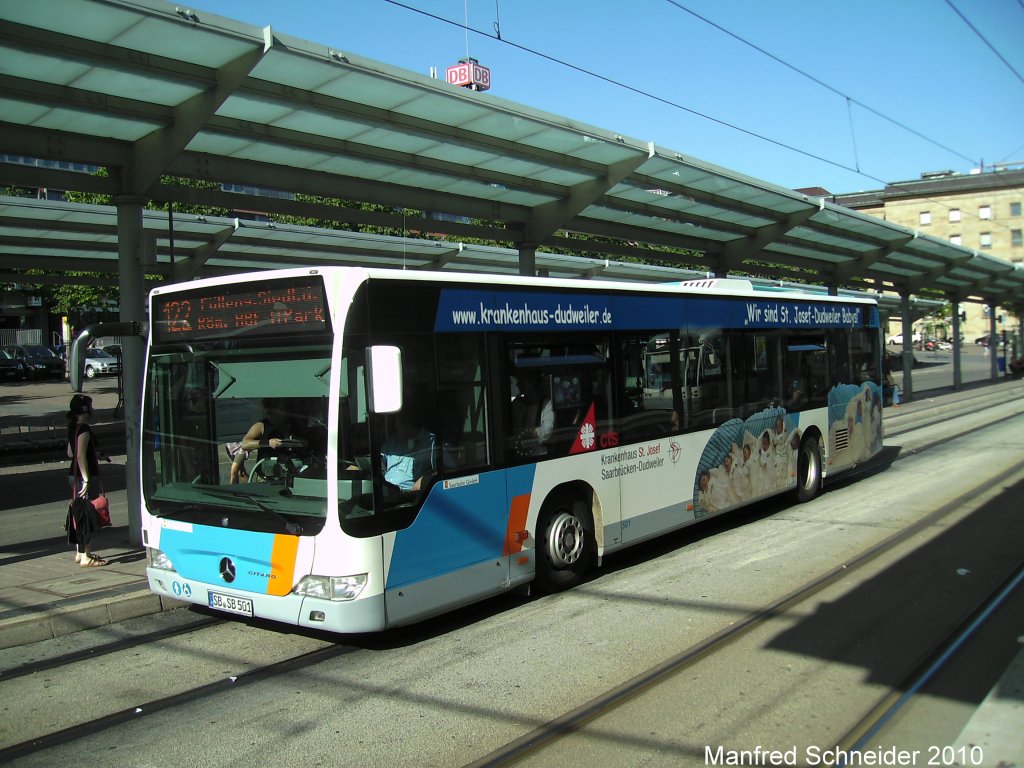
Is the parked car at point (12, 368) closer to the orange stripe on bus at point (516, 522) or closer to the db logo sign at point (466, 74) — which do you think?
the orange stripe on bus at point (516, 522)

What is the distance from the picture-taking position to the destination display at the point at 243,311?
604 centimetres

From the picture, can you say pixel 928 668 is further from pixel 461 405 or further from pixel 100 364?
pixel 100 364

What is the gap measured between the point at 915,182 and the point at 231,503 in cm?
10547

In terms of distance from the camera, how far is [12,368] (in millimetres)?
44688

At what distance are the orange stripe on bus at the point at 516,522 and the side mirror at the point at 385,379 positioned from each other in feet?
6.14

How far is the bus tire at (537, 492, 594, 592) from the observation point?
7637mm

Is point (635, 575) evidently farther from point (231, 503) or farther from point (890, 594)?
point (231, 503)

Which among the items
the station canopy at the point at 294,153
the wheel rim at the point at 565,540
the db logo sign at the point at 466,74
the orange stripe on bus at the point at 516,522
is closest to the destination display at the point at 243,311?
the station canopy at the point at 294,153

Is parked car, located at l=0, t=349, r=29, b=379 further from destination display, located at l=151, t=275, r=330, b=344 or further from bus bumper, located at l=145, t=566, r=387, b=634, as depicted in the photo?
bus bumper, located at l=145, t=566, r=387, b=634

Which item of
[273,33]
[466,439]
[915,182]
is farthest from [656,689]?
[915,182]

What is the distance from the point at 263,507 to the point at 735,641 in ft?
11.7

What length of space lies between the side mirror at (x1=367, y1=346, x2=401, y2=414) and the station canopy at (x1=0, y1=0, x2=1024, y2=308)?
4.00m

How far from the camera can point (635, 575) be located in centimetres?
852

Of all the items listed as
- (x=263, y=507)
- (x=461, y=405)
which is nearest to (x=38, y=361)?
(x=263, y=507)
